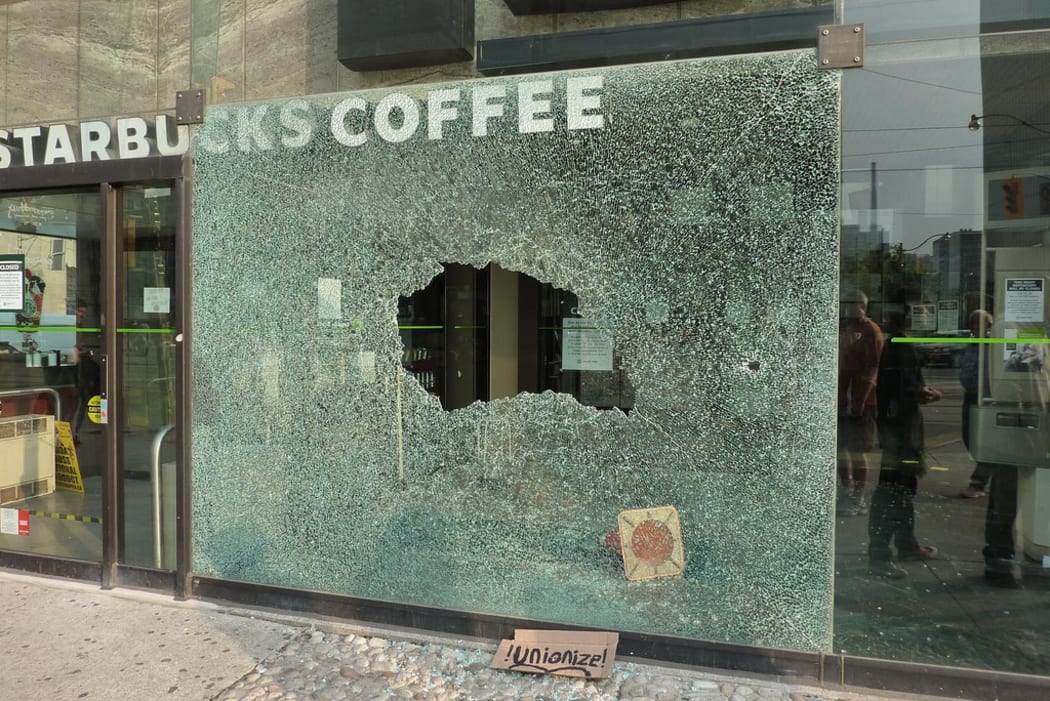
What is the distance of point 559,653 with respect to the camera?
339cm

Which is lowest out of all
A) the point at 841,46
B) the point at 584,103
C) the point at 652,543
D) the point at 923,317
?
the point at 652,543

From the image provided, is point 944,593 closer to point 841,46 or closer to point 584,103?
point 841,46

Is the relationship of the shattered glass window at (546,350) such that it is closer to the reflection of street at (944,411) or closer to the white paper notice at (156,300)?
the white paper notice at (156,300)

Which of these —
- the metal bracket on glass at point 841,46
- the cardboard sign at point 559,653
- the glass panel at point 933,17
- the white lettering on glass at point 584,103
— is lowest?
the cardboard sign at point 559,653

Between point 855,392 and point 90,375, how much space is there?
445 cm

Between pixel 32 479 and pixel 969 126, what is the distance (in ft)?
19.5

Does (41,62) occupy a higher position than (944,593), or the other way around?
(41,62)

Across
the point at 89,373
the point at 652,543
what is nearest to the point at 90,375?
the point at 89,373

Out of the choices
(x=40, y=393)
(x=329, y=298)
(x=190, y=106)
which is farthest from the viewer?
(x=40, y=393)

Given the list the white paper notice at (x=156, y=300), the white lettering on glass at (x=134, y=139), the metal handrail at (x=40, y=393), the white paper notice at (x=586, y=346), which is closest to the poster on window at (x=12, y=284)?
the metal handrail at (x=40, y=393)

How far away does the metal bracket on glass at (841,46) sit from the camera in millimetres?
3145

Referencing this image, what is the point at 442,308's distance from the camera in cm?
502

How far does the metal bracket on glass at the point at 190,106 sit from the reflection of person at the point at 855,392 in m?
3.61

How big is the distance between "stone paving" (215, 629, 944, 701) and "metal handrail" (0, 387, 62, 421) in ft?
8.16
